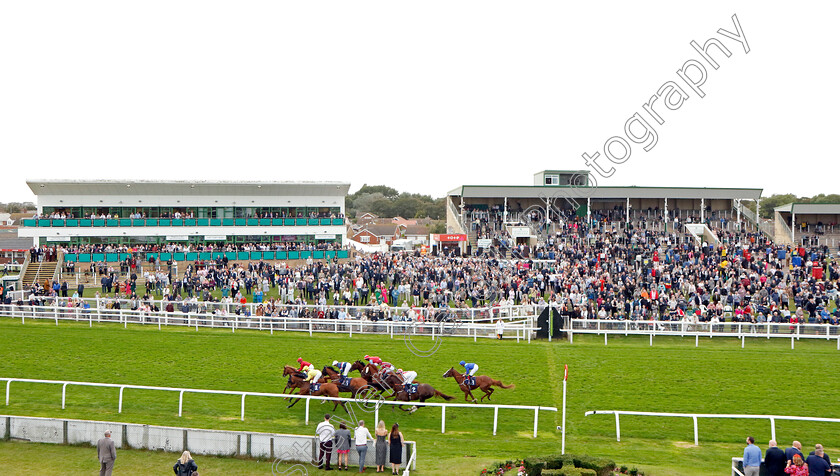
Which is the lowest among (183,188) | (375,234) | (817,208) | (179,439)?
(179,439)

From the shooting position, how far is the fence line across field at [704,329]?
2181 centimetres

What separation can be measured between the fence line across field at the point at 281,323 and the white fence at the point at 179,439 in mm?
11316

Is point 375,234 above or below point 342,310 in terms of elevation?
above

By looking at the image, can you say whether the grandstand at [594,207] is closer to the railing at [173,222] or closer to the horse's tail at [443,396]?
the railing at [173,222]

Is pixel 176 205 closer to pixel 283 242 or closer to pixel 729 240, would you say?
pixel 283 242

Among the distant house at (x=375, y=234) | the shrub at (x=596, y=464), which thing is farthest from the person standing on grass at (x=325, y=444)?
the distant house at (x=375, y=234)

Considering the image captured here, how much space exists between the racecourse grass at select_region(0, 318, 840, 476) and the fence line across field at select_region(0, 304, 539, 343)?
1.73 ft

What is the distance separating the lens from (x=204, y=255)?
40.5 meters

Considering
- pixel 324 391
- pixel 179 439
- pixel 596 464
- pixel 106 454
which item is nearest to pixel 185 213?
pixel 324 391

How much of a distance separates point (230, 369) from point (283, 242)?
91.0 ft

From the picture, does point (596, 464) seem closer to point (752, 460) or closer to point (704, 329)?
point (752, 460)

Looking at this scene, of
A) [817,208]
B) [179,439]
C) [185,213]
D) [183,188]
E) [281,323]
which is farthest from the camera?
[185,213]

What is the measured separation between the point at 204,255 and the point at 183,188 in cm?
607

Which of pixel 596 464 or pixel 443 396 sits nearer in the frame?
pixel 596 464
